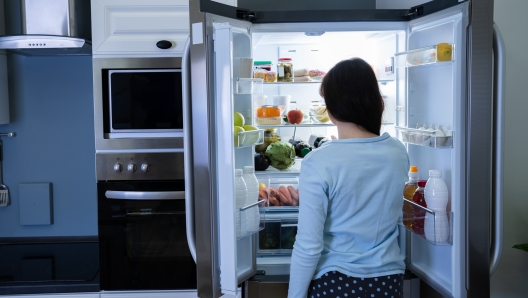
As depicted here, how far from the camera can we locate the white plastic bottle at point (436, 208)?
1.90 metres

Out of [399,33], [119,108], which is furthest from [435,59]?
[119,108]

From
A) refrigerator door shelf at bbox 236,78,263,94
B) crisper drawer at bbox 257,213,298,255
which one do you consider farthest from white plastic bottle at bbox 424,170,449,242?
refrigerator door shelf at bbox 236,78,263,94

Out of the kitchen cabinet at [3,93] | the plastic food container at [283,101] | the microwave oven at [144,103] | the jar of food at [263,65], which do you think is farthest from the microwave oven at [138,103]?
the kitchen cabinet at [3,93]

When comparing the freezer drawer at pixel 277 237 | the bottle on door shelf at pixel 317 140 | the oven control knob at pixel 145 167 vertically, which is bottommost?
the freezer drawer at pixel 277 237

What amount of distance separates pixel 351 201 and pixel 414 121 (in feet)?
2.76

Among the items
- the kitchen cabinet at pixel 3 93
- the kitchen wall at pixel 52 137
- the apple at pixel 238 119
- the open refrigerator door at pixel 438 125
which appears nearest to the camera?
the open refrigerator door at pixel 438 125

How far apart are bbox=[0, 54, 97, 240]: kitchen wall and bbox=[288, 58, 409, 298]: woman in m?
1.87

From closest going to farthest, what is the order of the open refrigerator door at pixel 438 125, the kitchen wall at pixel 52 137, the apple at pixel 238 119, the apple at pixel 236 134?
the open refrigerator door at pixel 438 125
the apple at pixel 236 134
the apple at pixel 238 119
the kitchen wall at pixel 52 137

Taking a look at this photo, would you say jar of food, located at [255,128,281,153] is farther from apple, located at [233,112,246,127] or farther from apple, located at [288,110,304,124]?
apple, located at [233,112,246,127]

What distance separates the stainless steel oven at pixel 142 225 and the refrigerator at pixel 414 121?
47 cm

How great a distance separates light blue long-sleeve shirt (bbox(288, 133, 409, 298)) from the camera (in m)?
1.55

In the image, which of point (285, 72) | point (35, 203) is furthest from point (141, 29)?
point (35, 203)

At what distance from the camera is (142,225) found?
252cm

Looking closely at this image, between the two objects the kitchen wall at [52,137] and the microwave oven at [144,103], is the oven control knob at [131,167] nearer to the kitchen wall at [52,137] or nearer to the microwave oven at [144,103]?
the microwave oven at [144,103]
